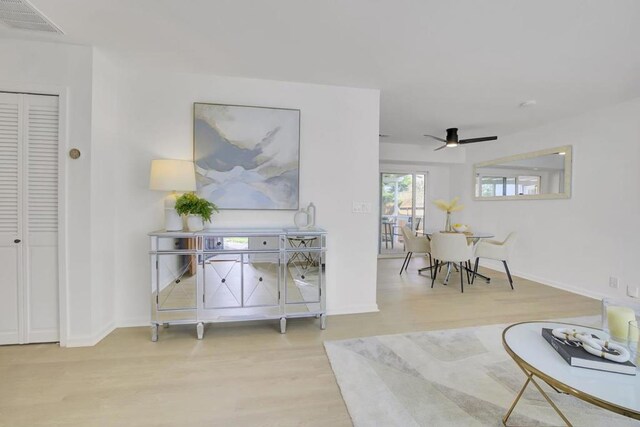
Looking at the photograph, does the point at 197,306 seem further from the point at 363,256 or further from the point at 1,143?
the point at 1,143

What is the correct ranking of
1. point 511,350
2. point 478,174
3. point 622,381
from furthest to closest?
point 478,174 → point 511,350 → point 622,381

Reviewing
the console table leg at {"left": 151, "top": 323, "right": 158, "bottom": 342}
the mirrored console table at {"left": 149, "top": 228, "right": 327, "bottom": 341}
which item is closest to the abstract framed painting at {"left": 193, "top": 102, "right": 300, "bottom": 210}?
the mirrored console table at {"left": 149, "top": 228, "right": 327, "bottom": 341}

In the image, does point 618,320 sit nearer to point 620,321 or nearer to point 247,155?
point 620,321

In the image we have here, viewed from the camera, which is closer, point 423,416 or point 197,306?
point 423,416

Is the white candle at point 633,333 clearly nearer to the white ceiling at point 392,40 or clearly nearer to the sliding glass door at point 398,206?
the white ceiling at point 392,40

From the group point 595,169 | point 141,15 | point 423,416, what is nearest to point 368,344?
point 423,416

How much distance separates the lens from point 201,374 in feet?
6.40

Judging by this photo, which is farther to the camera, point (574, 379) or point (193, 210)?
point (193, 210)

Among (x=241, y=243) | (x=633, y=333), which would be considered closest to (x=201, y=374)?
(x=241, y=243)

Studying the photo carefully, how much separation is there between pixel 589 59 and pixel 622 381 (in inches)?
101

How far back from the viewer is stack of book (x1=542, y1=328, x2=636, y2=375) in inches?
48.2

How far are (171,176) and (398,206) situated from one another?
519 centimetres

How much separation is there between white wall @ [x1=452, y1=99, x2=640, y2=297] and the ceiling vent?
5.76m

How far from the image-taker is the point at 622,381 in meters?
1.18
